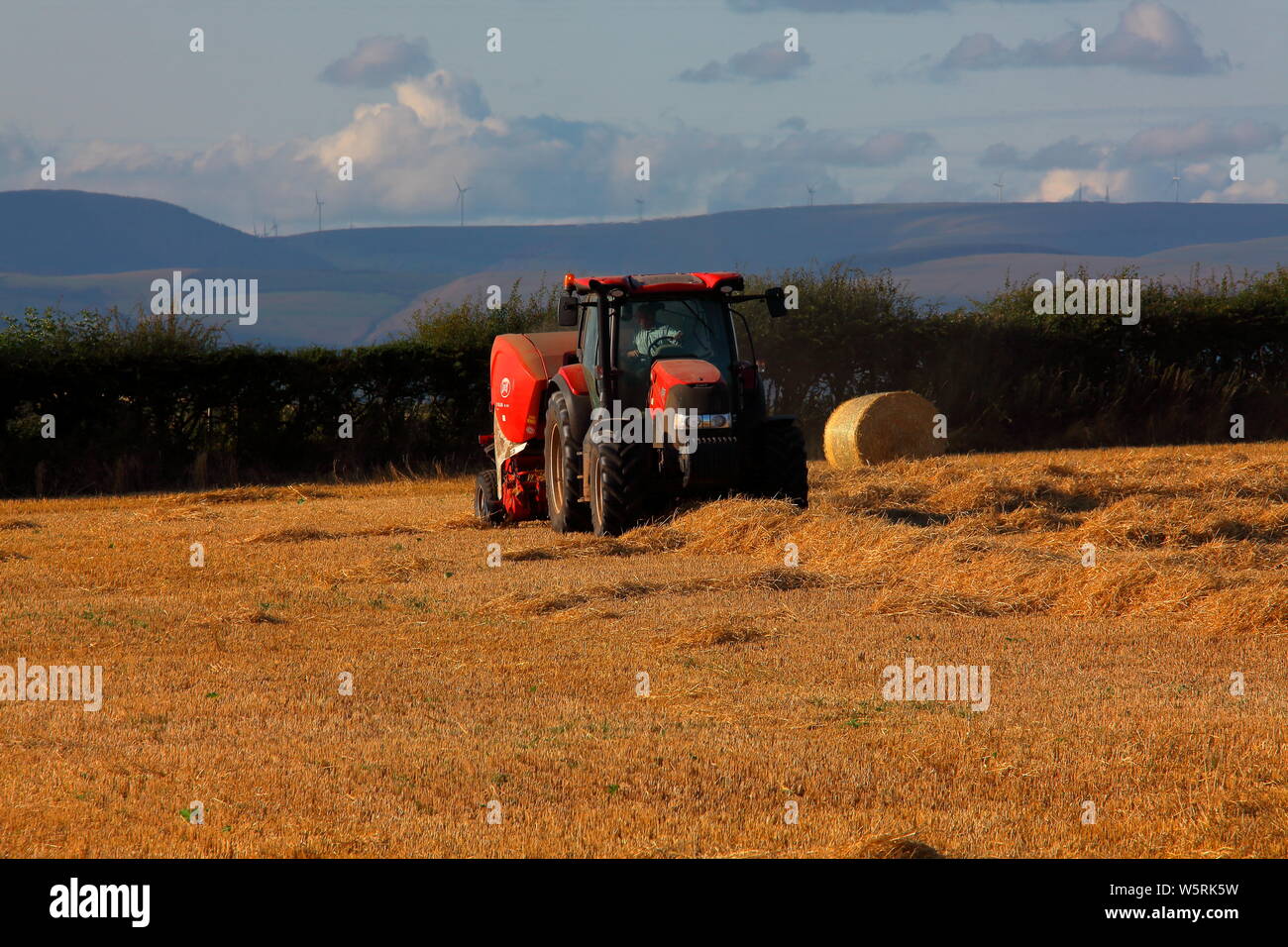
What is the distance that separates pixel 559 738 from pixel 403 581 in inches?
210

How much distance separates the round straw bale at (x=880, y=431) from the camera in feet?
65.6

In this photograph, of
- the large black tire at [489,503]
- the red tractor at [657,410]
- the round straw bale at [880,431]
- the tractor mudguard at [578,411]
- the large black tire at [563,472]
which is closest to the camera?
the red tractor at [657,410]

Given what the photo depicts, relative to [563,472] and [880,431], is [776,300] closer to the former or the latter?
[563,472]

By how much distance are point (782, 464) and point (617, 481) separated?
1.70 meters

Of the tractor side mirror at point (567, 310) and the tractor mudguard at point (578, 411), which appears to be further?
the tractor mudguard at point (578, 411)

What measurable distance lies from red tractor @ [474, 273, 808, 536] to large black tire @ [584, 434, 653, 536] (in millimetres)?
12

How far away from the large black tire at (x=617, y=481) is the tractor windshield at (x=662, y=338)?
822 mm

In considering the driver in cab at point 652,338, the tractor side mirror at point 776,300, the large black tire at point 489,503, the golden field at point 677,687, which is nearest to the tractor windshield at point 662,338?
the driver in cab at point 652,338

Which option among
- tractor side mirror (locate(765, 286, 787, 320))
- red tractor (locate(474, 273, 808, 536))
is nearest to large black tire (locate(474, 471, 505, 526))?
red tractor (locate(474, 273, 808, 536))

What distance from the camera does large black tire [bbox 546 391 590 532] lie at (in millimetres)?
13867

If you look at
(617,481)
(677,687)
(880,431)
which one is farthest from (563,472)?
(880,431)

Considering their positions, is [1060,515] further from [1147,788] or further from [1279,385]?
[1279,385]

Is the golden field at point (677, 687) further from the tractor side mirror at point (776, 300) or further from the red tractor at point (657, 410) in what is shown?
the tractor side mirror at point (776, 300)
